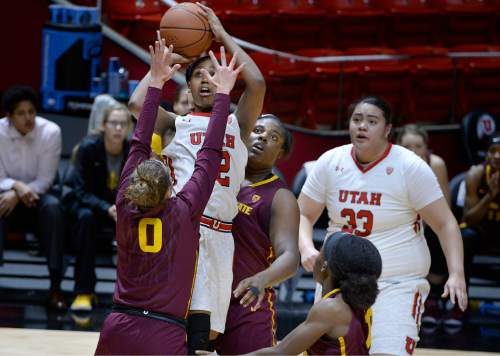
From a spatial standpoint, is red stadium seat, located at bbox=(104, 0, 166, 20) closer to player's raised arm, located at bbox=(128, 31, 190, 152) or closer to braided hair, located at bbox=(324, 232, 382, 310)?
player's raised arm, located at bbox=(128, 31, 190, 152)

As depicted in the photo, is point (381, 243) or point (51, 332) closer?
point (381, 243)

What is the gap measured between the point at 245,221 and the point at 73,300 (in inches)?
115

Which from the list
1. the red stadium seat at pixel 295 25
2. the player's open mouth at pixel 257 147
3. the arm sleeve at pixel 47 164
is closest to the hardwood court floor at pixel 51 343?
the arm sleeve at pixel 47 164

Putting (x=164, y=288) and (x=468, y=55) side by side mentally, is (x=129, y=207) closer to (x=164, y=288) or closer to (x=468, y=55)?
(x=164, y=288)

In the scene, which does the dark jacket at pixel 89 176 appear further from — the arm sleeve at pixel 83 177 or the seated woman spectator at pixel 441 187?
the seated woman spectator at pixel 441 187

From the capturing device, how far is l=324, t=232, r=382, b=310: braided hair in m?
3.46

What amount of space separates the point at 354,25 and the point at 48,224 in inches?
207

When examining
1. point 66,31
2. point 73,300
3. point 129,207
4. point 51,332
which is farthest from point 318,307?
point 66,31

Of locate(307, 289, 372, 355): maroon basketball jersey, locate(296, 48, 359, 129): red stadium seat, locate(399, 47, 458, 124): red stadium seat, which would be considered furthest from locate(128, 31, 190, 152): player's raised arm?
locate(399, 47, 458, 124): red stadium seat

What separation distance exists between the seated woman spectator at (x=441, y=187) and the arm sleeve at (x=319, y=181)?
215cm

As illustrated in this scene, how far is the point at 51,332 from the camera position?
5941mm

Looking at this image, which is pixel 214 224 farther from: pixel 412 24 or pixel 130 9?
pixel 412 24

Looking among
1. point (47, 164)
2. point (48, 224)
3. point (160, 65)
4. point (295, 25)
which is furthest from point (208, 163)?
point (295, 25)

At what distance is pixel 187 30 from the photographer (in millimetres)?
4059
